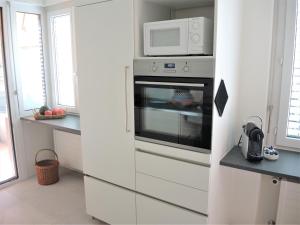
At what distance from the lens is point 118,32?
1966 mm

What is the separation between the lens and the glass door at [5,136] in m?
3.12

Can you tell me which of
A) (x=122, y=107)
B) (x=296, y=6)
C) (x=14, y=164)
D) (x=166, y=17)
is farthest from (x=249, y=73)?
(x=14, y=164)

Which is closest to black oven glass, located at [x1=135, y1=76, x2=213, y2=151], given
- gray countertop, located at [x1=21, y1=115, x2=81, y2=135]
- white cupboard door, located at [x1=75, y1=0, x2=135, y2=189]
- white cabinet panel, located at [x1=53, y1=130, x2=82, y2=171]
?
white cupboard door, located at [x1=75, y1=0, x2=135, y2=189]

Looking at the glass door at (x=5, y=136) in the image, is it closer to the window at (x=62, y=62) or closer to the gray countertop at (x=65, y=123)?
the gray countertop at (x=65, y=123)

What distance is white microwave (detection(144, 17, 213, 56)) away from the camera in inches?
63.9

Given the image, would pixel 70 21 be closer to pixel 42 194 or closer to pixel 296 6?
pixel 42 194

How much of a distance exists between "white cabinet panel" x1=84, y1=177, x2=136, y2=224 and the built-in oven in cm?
58

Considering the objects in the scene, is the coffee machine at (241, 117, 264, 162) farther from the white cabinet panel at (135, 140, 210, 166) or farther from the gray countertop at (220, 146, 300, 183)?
the white cabinet panel at (135, 140, 210, 166)

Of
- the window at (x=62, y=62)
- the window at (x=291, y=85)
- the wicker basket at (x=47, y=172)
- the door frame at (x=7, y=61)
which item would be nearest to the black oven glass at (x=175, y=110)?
the window at (x=291, y=85)

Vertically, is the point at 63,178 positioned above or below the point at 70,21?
below

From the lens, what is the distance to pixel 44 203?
290 cm

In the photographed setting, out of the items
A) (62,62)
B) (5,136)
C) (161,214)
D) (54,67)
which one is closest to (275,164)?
(161,214)

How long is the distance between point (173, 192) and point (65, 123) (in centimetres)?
172

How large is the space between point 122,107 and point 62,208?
1502mm
